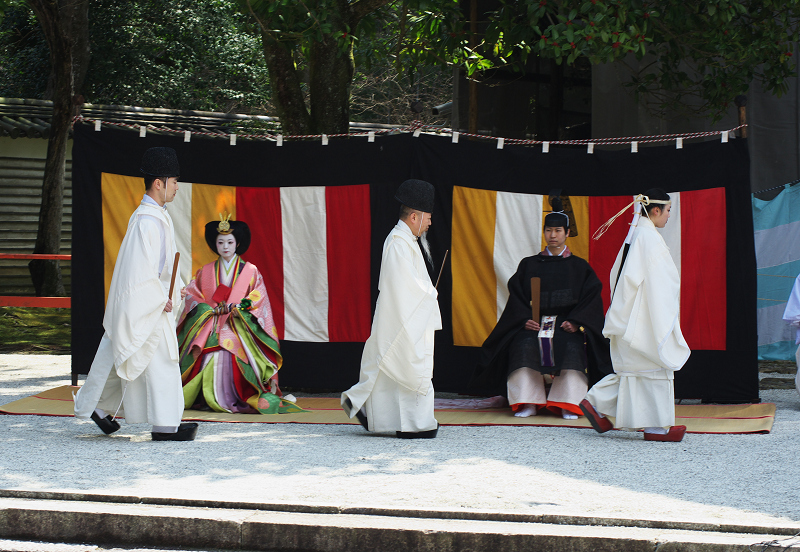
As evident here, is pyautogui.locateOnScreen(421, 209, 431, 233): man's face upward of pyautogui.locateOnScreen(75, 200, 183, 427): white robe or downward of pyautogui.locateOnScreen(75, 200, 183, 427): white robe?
upward

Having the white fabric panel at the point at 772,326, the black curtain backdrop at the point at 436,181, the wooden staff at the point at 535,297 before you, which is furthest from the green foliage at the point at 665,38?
the white fabric panel at the point at 772,326

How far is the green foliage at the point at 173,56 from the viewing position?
16.0 m

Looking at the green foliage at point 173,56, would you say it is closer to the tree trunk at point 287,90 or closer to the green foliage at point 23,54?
the green foliage at point 23,54

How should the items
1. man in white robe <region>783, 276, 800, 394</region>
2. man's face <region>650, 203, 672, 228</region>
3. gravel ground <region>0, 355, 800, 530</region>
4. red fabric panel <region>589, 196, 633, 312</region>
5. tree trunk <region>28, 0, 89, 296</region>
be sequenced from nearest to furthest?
gravel ground <region>0, 355, 800, 530</region> → man's face <region>650, 203, 672, 228</region> → man in white robe <region>783, 276, 800, 394</region> → red fabric panel <region>589, 196, 633, 312</region> → tree trunk <region>28, 0, 89, 296</region>

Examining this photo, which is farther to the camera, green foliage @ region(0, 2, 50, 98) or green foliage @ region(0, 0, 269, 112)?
green foliage @ region(0, 2, 50, 98)

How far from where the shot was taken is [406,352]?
562 centimetres

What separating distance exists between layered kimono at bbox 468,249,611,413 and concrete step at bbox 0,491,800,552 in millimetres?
3041

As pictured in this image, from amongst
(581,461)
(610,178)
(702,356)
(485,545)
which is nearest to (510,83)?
(610,178)

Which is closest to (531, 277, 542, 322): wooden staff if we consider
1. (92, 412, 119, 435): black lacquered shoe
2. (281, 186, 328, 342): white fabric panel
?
(281, 186, 328, 342): white fabric panel

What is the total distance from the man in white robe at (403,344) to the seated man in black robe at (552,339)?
3.66 feet

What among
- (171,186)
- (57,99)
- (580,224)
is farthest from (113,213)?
(57,99)

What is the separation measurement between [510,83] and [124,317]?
316 inches

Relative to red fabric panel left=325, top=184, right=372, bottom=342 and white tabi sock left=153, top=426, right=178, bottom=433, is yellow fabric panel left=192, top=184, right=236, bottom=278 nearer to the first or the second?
red fabric panel left=325, top=184, right=372, bottom=342

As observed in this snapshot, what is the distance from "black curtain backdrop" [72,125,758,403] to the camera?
6.89 metres
